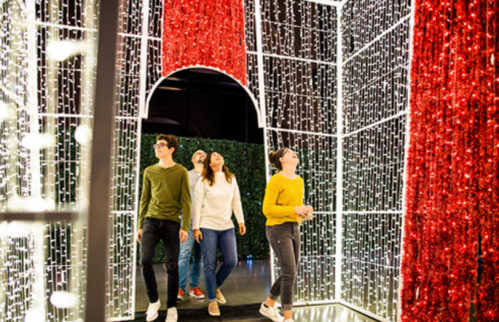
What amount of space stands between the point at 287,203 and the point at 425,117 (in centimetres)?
131

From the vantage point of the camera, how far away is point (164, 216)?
3.32 m

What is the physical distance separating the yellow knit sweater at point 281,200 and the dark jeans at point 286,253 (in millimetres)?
66

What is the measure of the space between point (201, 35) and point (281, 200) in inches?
80.8

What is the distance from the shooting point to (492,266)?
98.3 inches

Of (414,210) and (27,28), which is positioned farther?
(414,210)

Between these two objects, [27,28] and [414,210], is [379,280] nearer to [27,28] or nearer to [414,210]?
[414,210]

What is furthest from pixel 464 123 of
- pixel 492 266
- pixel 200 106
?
pixel 200 106

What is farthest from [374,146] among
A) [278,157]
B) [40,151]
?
[40,151]

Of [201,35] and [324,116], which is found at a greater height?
[201,35]

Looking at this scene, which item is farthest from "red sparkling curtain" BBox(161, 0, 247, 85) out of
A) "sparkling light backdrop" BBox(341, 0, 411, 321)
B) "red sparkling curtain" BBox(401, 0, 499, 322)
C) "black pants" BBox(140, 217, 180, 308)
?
"red sparkling curtain" BBox(401, 0, 499, 322)

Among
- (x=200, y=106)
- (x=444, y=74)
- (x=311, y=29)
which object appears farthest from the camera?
(x=200, y=106)

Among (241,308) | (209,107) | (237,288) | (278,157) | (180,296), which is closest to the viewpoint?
(278,157)

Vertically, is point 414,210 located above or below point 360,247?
above

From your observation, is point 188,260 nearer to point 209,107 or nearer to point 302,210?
point 302,210
